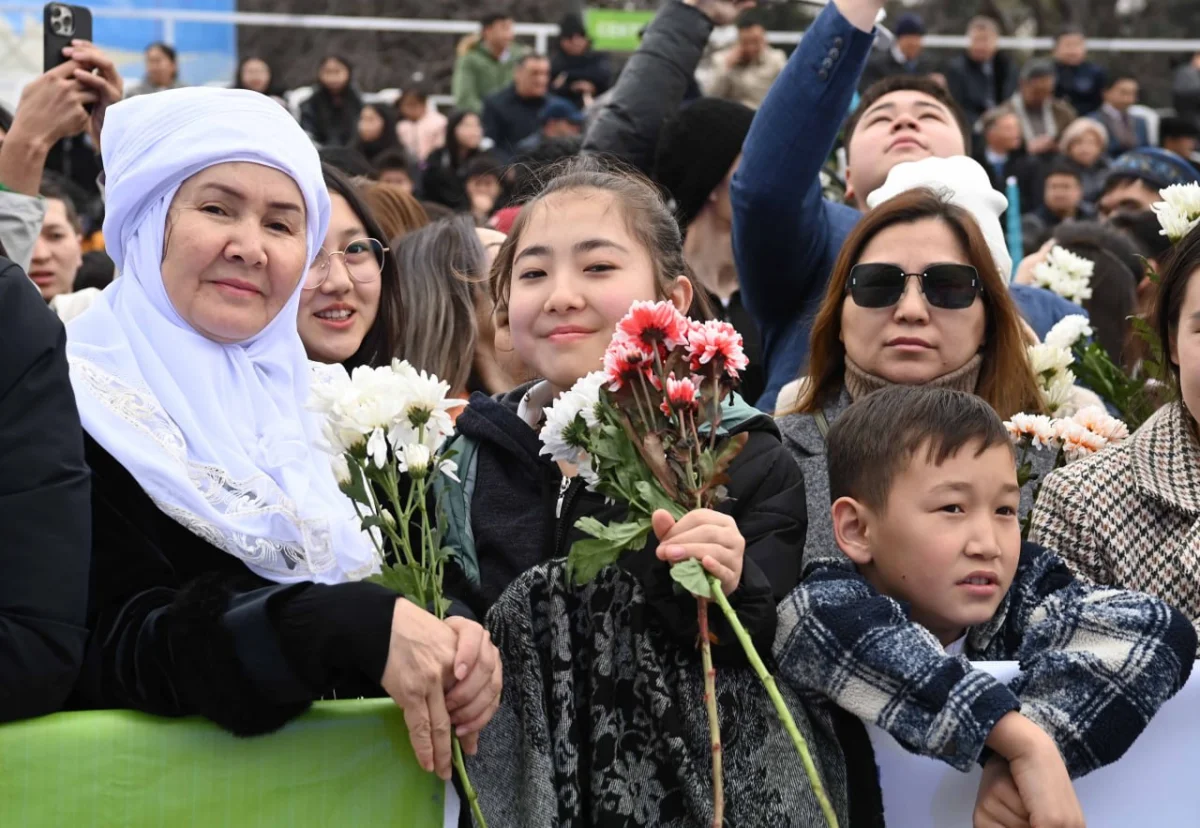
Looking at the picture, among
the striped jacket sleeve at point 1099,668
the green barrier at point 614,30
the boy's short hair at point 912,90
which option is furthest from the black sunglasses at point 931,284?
the green barrier at point 614,30

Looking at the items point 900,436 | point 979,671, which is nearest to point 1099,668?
point 979,671

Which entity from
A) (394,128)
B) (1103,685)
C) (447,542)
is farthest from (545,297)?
(394,128)

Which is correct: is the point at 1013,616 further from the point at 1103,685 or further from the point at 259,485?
the point at 259,485

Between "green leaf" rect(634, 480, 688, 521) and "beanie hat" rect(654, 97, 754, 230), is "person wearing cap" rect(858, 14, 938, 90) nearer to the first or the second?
"beanie hat" rect(654, 97, 754, 230)

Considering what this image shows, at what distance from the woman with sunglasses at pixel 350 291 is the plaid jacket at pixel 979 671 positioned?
193 cm

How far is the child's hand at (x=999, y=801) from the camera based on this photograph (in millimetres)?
2773

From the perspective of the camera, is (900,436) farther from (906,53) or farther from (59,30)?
(906,53)

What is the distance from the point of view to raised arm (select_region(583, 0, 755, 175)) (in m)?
5.99

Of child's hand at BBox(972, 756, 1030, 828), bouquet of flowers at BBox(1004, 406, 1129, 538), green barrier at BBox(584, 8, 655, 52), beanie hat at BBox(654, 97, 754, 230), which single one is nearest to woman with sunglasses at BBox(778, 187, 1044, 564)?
bouquet of flowers at BBox(1004, 406, 1129, 538)

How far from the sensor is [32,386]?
276 cm

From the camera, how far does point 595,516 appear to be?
314 centimetres

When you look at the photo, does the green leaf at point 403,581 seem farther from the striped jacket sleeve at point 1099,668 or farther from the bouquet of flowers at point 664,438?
the striped jacket sleeve at point 1099,668

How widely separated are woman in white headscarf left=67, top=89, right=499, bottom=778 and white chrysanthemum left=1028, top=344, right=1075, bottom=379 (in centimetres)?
187

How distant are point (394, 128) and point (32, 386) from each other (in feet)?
35.1
